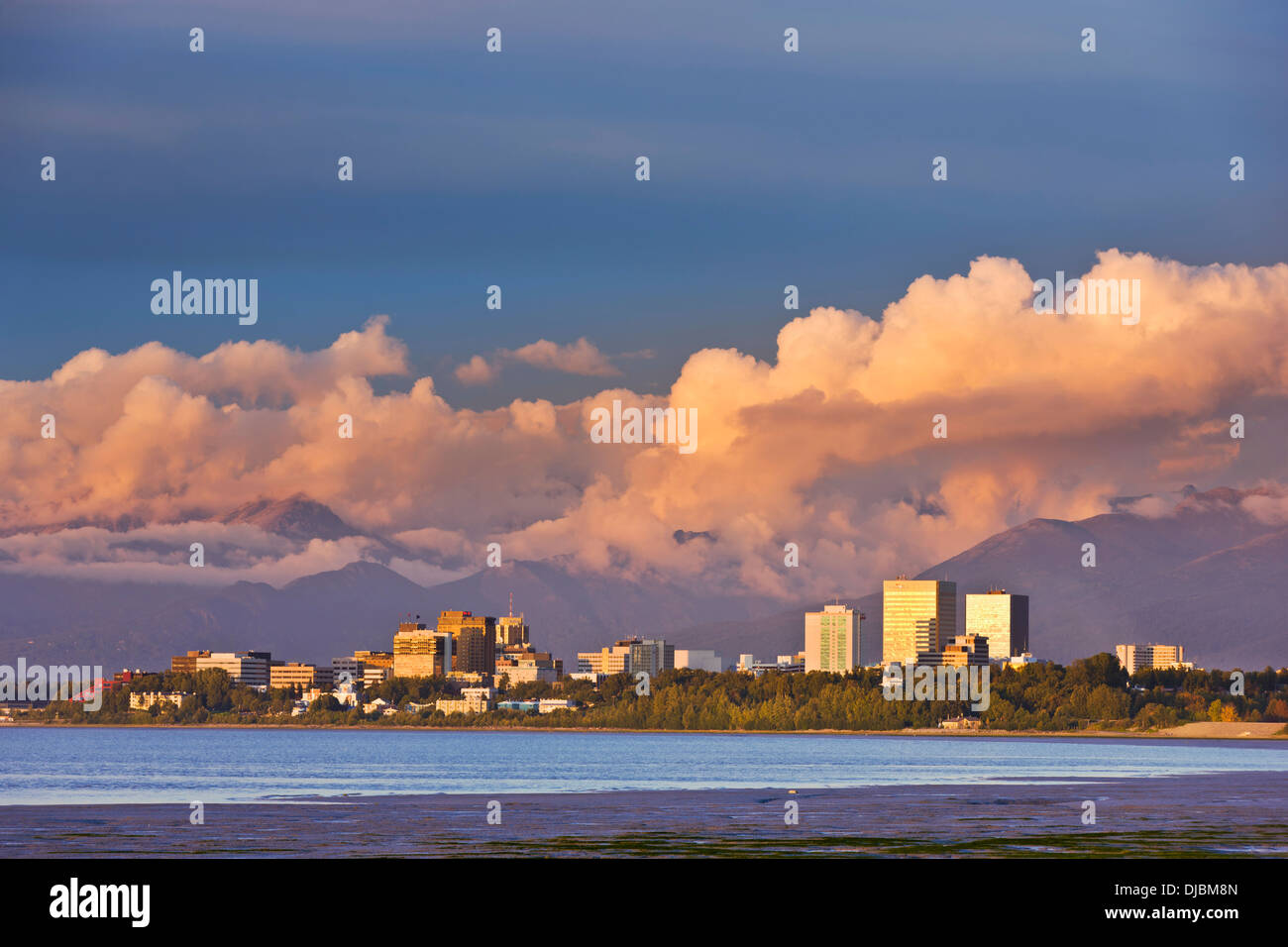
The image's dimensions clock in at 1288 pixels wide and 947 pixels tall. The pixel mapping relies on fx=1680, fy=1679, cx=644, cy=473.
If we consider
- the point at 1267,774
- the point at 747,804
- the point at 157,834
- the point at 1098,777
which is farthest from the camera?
the point at 1267,774

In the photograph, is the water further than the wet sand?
Yes

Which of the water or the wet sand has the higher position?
the wet sand

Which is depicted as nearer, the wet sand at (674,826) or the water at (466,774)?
the wet sand at (674,826)

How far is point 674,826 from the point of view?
63.1 metres

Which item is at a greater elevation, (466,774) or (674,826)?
(674,826)

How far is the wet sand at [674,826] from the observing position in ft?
173

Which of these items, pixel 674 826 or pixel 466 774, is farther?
pixel 466 774

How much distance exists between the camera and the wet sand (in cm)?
5266

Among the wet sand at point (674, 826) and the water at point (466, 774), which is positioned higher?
the wet sand at point (674, 826)
